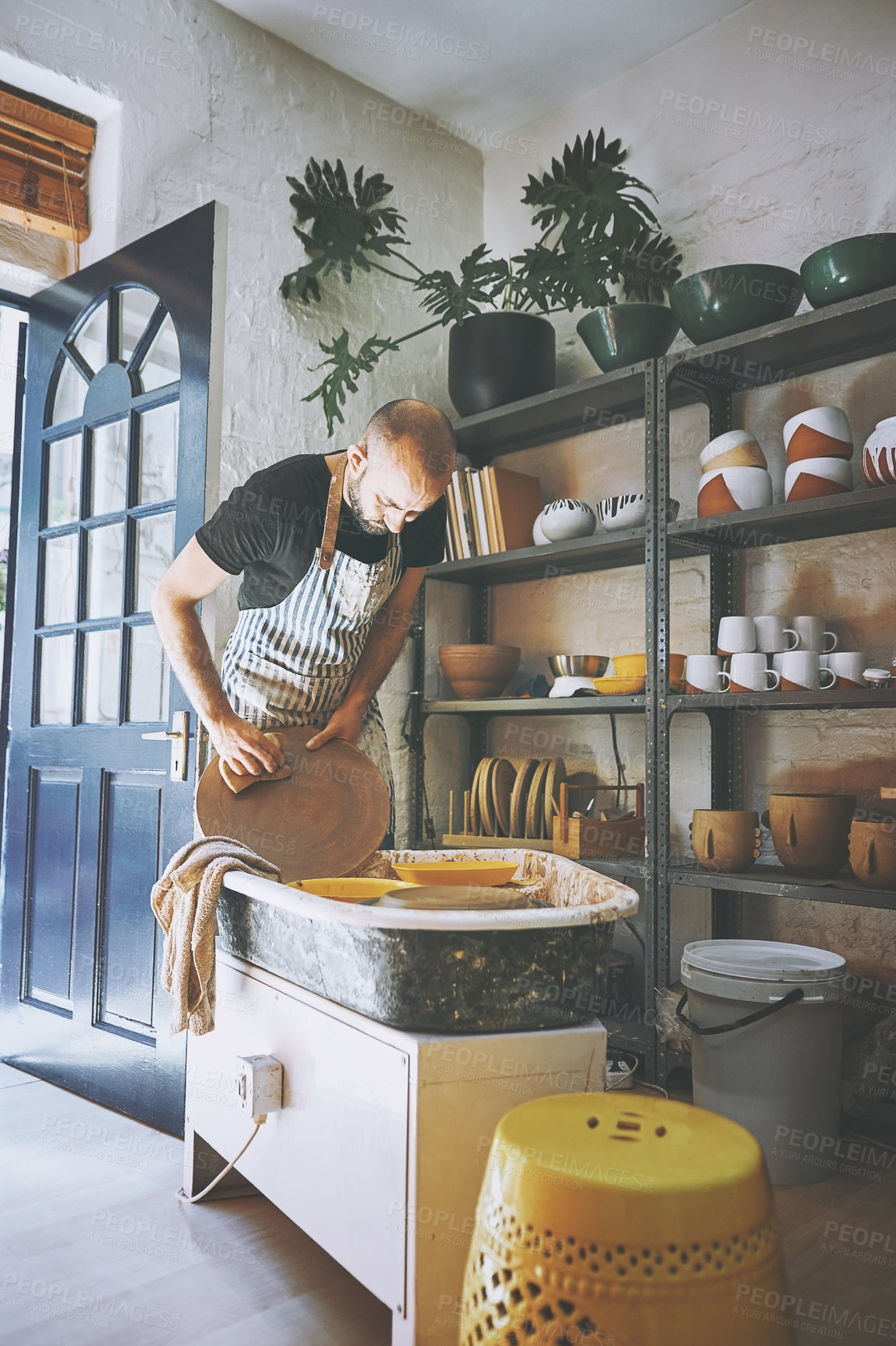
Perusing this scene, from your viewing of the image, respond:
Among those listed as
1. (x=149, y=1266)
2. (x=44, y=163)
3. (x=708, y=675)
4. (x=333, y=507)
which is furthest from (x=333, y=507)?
(x=44, y=163)

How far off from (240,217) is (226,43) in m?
0.56

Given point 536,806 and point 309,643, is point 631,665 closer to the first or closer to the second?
point 536,806

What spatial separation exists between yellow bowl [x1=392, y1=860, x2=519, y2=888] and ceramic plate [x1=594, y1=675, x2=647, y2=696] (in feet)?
3.03

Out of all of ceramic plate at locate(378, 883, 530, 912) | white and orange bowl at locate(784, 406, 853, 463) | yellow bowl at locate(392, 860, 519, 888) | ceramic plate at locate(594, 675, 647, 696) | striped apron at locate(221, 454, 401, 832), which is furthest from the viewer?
ceramic plate at locate(594, 675, 647, 696)

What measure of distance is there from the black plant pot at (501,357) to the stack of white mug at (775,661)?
106 centimetres

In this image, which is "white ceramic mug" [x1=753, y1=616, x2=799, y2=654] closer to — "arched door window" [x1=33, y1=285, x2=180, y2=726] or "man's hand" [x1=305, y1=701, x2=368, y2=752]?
"man's hand" [x1=305, y1=701, x2=368, y2=752]

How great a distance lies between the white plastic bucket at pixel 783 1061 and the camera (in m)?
1.94

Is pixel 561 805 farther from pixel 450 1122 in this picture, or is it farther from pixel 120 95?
pixel 120 95

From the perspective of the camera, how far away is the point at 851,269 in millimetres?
2250

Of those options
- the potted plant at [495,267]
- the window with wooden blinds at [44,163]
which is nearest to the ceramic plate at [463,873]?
the potted plant at [495,267]

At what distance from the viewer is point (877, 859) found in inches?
83.0

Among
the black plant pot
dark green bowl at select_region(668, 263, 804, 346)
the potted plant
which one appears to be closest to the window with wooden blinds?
the potted plant

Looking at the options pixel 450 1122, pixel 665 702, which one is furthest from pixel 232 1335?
pixel 665 702

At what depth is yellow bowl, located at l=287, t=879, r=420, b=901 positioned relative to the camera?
1.66 metres
